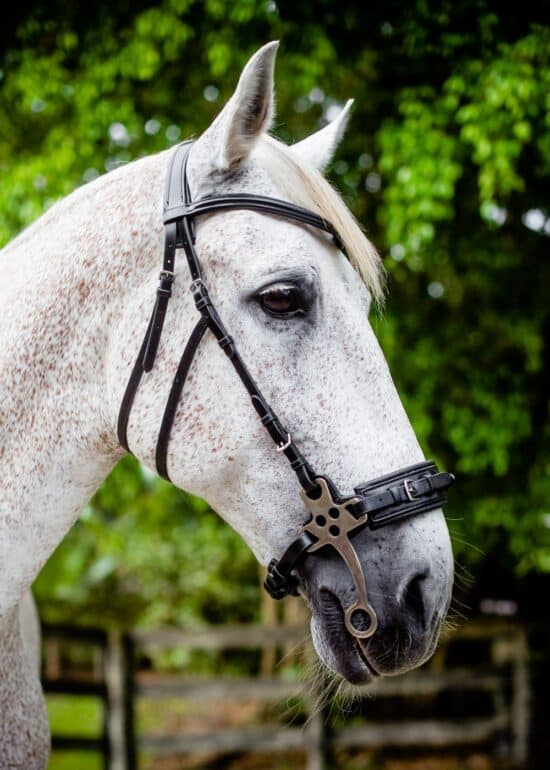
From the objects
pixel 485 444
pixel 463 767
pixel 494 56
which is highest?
pixel 494 56

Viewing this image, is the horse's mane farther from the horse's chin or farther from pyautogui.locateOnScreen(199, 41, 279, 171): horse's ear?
the horse's chin

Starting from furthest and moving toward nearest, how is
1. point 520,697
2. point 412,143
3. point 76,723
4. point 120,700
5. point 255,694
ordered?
point 76,723
point 520,697
point 255,694
point 120,700
point 412,143

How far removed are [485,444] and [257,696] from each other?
334 centimetres

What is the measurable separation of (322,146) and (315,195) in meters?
0.36

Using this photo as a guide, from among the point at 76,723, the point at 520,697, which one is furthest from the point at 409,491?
the point at 76,723

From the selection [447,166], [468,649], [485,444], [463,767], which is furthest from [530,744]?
[447,166]

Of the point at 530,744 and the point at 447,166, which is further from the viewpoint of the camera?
the point at 530,744

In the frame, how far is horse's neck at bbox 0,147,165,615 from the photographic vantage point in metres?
1.86

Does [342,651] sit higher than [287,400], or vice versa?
[287,400]

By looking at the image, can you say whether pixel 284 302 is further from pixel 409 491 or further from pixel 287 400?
pixel 409 491

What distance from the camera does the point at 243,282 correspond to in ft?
5.71

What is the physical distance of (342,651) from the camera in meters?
1.66

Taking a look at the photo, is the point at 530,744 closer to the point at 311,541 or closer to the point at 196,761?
the point at 196,761

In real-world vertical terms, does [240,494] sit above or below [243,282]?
below
